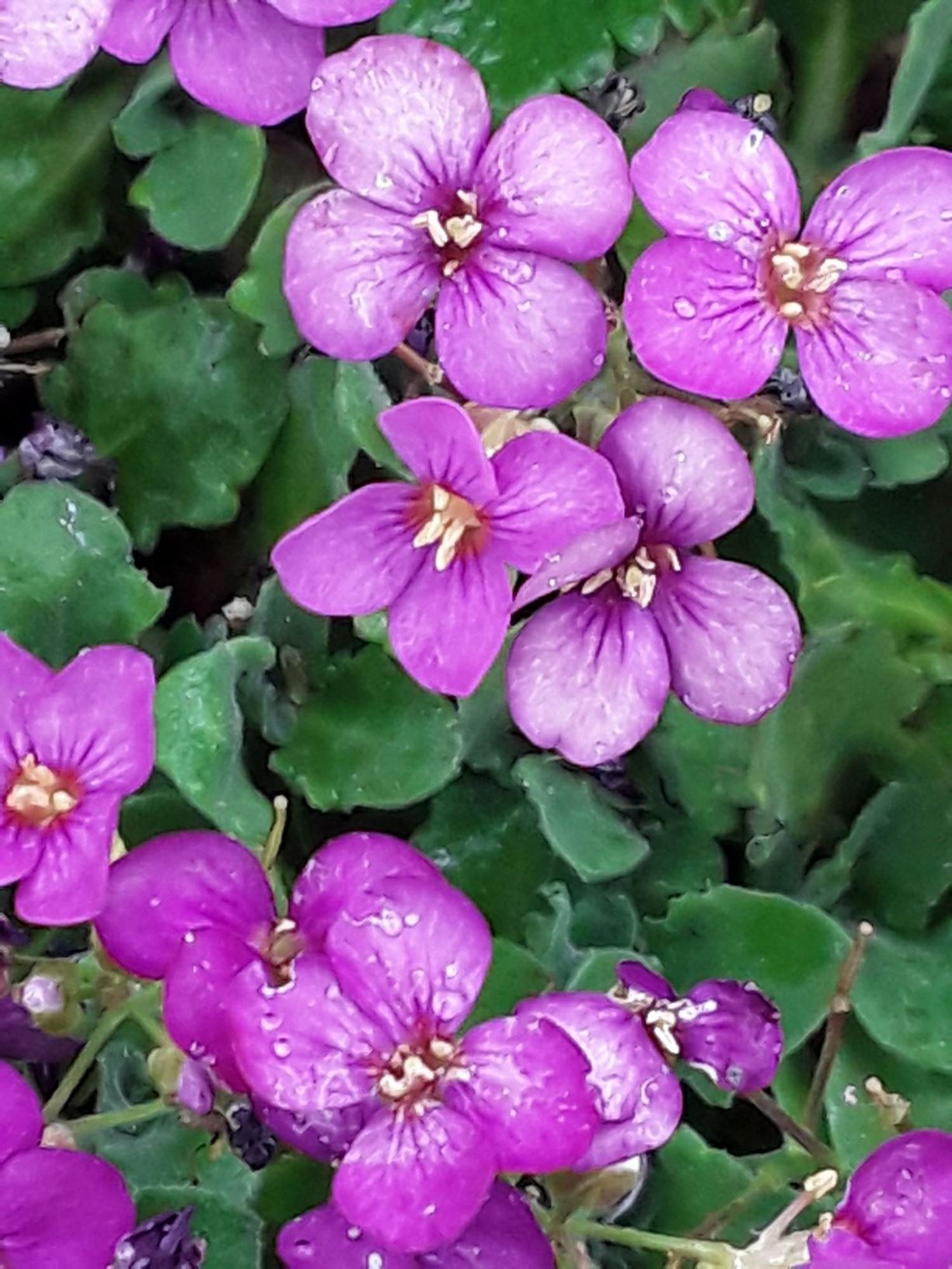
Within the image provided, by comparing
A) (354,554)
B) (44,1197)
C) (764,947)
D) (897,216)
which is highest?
(897,216)

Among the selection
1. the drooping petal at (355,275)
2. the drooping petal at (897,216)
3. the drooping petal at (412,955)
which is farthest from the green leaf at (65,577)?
the drooping petal at (897,216)

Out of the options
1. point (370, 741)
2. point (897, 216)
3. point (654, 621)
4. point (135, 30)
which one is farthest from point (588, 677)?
point (135, 30)

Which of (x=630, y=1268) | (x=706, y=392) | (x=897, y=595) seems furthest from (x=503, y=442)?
(x=630, y=1268)

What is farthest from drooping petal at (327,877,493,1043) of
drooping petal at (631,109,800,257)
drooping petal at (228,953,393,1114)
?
drooping petal at (631,109,800,257)

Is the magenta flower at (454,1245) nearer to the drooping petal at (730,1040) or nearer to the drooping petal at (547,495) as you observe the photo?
the drooping petal at (730,1040)

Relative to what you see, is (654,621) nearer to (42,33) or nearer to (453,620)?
(453,620)

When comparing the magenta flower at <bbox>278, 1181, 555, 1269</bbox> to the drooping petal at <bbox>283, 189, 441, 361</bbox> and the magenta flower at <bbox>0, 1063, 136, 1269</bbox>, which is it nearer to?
the magenta flower at <bbox>0, 1063, 136, 1269</bbox>

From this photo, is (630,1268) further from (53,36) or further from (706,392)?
(53,36)
